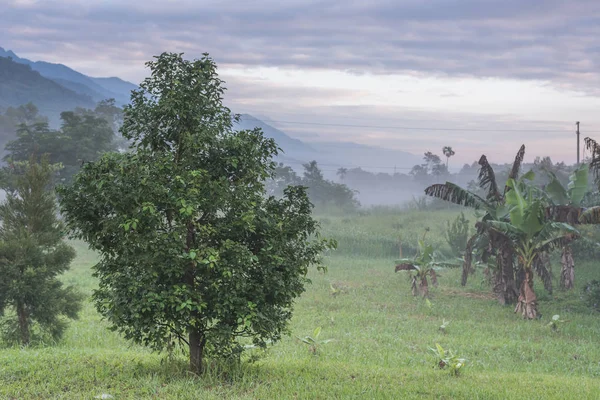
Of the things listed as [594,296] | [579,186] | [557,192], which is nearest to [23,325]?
[579,186]

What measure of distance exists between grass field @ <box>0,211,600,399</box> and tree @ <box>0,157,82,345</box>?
3.44ft

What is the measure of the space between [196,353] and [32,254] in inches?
227

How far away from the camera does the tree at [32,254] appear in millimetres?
→ 13508

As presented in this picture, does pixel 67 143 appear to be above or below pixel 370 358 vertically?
above

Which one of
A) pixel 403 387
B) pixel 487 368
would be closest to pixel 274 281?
pixel 403 387

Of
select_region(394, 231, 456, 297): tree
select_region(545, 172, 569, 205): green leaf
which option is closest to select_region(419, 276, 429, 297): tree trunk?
select_region(394, 231, 456, 297): tree

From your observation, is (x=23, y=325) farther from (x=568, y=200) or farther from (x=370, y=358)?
(x=568, y=200)

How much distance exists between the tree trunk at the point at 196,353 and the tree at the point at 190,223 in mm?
18

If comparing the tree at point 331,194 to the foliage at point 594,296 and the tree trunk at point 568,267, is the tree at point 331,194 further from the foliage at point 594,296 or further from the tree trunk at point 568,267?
the foliage at point 594,296

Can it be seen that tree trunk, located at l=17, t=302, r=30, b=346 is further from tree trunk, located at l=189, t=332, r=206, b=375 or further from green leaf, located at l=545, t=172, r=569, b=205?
green leaf, located at l=545, t=172, r=569, b=205

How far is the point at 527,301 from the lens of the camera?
20.3m

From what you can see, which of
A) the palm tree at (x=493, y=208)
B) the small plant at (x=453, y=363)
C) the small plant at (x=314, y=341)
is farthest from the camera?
the palm tree at (x=493, y=208)

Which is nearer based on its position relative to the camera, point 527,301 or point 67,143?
point 527,301

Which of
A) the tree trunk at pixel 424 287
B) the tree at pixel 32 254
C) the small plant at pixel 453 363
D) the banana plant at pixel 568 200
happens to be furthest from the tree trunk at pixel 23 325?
the banana plant at pixel 568 200
